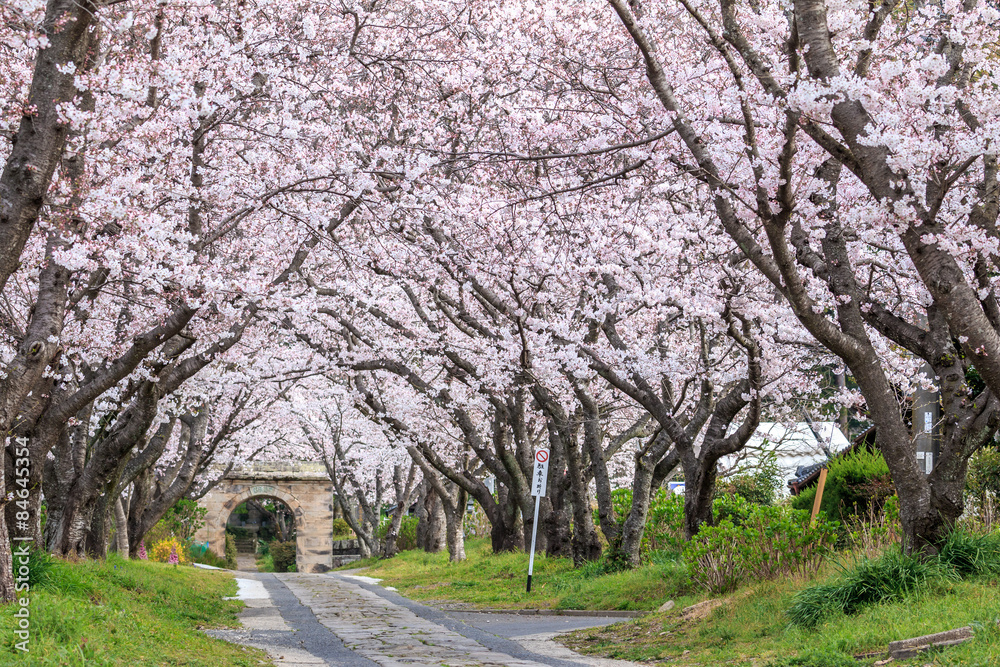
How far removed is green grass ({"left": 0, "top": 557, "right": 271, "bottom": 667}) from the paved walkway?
0.58 m

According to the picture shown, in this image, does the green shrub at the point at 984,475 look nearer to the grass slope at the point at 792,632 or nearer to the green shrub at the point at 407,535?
the grass slope at the point at 792,632

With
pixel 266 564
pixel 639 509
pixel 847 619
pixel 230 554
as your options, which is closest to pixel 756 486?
pixel 639 509

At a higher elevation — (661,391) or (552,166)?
(552,166)

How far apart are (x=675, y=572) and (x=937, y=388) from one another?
4047mm

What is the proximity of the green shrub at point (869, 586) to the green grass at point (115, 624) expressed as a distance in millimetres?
4959

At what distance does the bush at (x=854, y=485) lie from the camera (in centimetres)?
1218

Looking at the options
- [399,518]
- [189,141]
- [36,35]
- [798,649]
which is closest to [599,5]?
[189,141]

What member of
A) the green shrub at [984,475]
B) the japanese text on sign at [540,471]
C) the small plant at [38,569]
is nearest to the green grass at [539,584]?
the japanese text on sign at [540,471]

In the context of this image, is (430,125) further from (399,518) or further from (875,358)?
(399,518)

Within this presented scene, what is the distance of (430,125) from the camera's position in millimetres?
12070

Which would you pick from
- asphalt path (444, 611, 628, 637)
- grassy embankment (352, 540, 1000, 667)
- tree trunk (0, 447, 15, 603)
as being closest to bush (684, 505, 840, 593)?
grassy embankment (352, 540, 1000, 667)

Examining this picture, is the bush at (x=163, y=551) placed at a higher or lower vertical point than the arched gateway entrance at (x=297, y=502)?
lower

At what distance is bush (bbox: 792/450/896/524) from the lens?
12.2 m

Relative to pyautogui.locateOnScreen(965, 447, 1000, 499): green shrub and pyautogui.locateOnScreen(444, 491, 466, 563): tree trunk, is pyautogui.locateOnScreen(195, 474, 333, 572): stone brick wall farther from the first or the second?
pyautogui.locateOnScreen(965, 447, 1000, 499): green shrub
